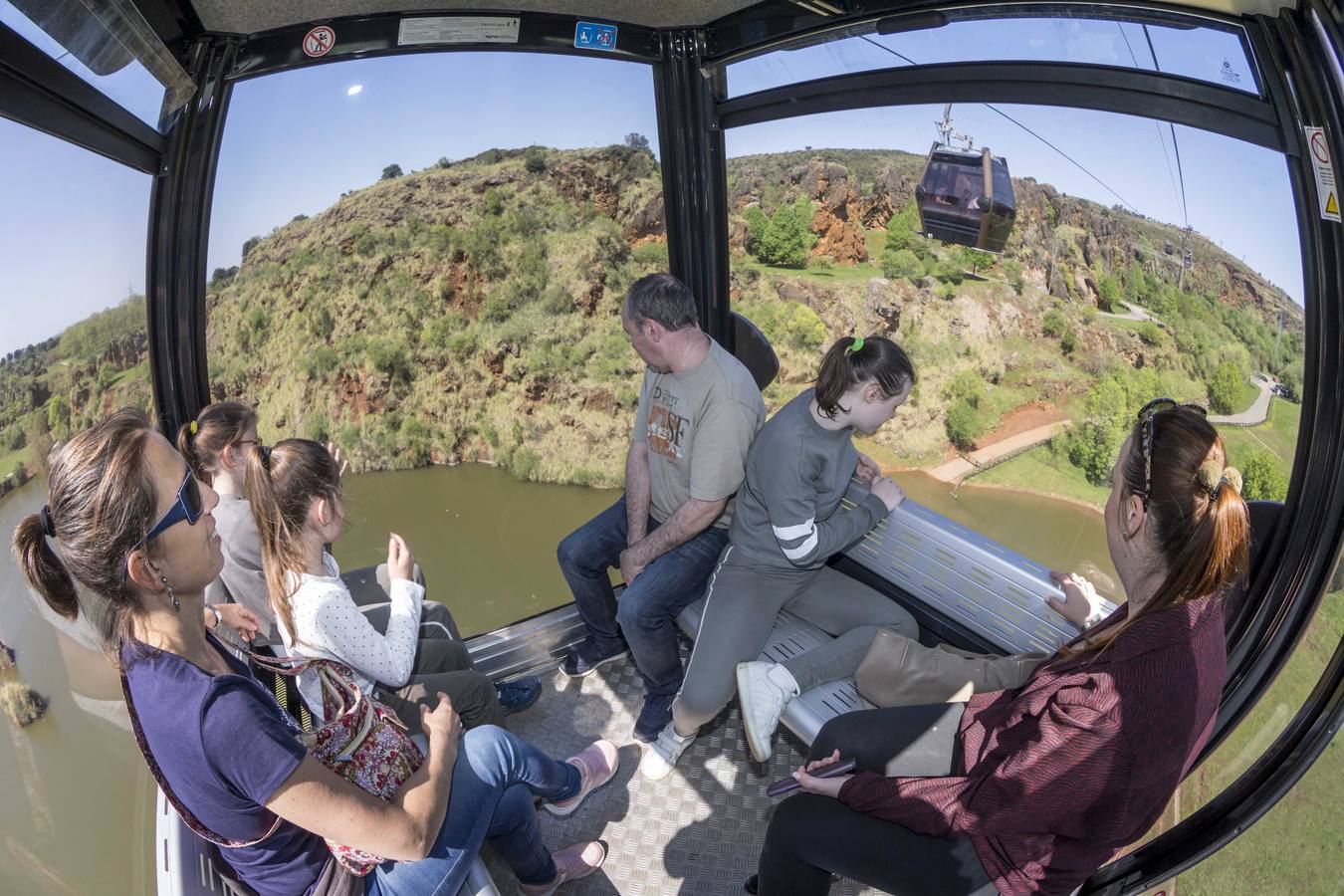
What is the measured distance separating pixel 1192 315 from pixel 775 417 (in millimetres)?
1153

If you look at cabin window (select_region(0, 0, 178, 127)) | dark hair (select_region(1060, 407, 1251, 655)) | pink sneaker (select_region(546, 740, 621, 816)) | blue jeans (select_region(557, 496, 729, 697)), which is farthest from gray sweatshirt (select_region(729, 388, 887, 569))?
cabin window (select_region(0, 0, 178, 127))

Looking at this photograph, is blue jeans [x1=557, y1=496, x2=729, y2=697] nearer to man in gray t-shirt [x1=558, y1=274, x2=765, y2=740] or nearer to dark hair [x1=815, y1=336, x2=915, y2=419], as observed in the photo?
man in gray t-shirt [x1=558, y1=274, x2=765, y2=740]

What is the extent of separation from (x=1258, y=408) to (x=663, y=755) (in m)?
1.97

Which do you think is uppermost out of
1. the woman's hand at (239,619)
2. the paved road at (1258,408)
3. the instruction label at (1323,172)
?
the instruction label at (1323,172)

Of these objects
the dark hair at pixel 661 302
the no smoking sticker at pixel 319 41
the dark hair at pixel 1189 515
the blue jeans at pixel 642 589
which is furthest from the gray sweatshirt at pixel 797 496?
the no smoking sticker at pixel 319 41

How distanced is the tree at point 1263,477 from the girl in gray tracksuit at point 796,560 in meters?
0.85

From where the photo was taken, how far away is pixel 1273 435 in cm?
197

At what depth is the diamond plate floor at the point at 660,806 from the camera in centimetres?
244

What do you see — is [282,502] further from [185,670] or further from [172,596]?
[185,670]

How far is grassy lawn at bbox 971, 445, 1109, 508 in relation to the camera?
2.47 meters

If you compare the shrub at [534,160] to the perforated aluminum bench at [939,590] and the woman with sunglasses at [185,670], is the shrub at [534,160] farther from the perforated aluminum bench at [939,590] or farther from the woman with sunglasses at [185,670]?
the woman with sunglasses at [185,670]

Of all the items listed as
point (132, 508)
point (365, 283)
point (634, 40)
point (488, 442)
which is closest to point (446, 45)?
point (634, 40)

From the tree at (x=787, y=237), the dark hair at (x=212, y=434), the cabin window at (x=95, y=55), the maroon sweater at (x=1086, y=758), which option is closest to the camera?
the maroon sweater at (x=1086, y=758)

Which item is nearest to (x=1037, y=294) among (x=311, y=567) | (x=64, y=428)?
(x=311, y=567)
